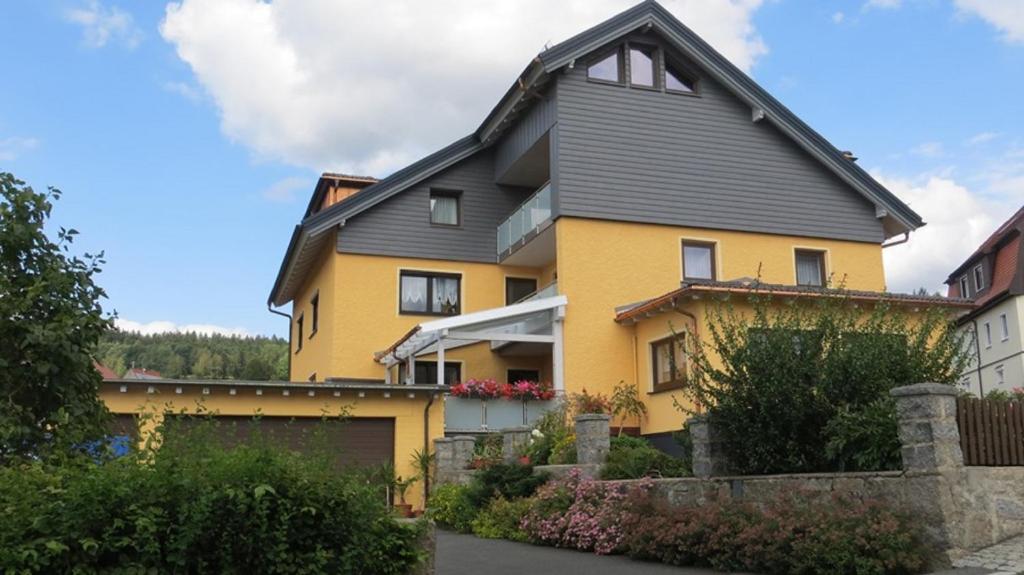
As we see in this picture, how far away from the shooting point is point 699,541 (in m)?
10.5

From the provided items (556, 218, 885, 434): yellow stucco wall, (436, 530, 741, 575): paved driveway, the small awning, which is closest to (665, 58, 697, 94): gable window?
(556, 218, 885, 434): yellow stucco wall

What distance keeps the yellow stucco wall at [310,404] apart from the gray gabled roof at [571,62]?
6.06m

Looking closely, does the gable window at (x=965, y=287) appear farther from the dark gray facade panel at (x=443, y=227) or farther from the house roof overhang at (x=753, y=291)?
the house roof overhang at (x=753, y=291)

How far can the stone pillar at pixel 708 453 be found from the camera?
1193 cm

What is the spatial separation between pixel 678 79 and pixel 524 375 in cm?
875

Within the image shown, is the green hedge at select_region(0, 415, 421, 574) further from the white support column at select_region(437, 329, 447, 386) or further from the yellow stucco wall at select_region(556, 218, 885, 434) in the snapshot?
the yellow stucco wall at select_region(556, 218, 885, 434)

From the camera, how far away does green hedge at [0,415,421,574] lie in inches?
258

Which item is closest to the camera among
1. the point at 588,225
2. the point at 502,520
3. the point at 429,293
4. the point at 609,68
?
the point at 502,520

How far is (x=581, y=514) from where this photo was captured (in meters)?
12.9

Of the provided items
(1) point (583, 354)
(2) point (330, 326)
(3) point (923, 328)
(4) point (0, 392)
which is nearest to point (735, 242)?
(1) point (583, 354)

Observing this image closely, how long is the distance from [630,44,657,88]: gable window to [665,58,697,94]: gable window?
0.46 m

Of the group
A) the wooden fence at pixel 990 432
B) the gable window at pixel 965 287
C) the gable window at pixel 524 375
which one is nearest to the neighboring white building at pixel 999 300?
the gable window at pixel 965 287

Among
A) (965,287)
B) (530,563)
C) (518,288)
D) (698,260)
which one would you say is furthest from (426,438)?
(965,287)

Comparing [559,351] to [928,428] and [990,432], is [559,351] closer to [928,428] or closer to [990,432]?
[990,432]
